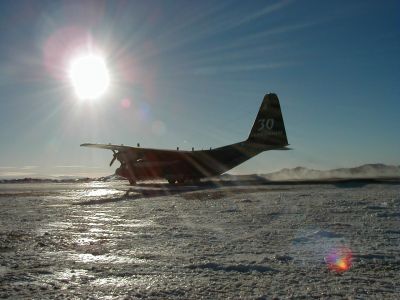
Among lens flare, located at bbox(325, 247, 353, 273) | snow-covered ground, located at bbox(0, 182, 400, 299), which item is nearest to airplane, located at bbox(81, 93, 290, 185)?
snow-covered ground, located at bbox(0, 182, 400, 299)

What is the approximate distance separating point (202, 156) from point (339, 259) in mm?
39527

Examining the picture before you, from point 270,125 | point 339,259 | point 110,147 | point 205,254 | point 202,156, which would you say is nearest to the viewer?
point 339,259

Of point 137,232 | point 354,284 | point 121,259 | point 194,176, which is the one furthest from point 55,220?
point 194,176

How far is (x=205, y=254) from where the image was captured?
992cm

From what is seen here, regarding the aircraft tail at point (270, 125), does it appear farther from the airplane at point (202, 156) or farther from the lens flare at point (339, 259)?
the lens flare at point (339, 259)

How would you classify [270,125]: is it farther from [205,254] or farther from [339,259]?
[339,259]

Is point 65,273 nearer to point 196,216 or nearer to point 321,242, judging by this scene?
point 321,242

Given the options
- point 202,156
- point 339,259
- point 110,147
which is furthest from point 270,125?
point 339,259

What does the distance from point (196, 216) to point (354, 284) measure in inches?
408

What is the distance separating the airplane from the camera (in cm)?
4772

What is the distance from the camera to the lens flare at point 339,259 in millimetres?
8227

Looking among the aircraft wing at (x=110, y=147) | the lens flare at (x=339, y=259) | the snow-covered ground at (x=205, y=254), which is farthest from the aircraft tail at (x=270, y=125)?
the lens flare at (x=339, y=259)

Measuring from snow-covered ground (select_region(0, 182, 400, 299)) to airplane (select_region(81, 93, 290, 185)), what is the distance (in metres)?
29.8

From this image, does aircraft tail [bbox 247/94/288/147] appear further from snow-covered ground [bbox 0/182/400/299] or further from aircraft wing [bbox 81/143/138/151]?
snow-covered ground [bbox 0/182/400/299]
